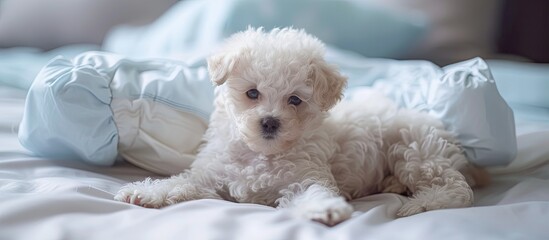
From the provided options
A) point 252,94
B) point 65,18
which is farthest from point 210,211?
point 65,18

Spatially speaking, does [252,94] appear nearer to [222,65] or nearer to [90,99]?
[222,65]

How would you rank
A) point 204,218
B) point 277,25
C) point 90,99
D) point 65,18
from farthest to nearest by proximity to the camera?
1. point 65,18
2. point 277,25
3. point 90,99
4. point 204,218

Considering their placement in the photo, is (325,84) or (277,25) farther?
(277,25)

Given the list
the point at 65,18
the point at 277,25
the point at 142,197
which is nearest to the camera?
the point at 142,197

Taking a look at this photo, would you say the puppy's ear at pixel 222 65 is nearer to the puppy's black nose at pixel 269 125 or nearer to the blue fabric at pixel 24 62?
the puppy's black nose at pixel 269 125

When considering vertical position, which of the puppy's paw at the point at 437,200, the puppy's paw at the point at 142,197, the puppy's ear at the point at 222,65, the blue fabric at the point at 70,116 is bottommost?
the puppy's paw at the point at 437,200

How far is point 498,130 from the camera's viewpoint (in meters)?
1.52

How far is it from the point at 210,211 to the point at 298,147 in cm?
35

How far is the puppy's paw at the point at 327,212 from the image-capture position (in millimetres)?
1134

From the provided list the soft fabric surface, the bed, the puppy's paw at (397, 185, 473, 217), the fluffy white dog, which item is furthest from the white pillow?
the puppy's paw at (397, 185, 473, 217)

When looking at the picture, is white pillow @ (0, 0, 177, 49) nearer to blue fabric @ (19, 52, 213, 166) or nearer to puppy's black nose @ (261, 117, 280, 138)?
blue fabric @ (19, 52, 213, 166)

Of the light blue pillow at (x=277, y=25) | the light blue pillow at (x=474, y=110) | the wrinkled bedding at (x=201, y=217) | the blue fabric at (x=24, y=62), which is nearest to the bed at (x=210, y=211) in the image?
the wrinkled bedding at (x=201, y=217)

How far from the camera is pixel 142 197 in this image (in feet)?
4.16

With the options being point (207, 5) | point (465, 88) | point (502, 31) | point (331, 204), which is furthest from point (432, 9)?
point (331, 204)
